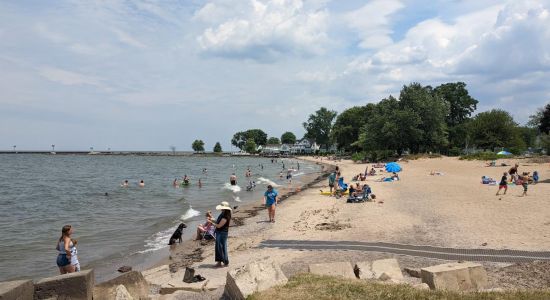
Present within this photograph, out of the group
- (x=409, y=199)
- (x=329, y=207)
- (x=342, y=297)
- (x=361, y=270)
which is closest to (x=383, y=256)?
(x=361, y=270)

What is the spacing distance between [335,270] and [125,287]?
4076mm

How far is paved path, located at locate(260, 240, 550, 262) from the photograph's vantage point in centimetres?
1002

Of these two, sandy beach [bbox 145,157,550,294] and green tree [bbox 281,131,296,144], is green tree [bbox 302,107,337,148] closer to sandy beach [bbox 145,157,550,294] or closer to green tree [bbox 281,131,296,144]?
green tree [bbox 281,131,296,144]

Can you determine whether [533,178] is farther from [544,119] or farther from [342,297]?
→ [544,119]

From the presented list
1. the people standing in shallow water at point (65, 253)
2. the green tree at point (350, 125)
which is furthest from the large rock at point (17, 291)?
the green tree at point (350, 125)

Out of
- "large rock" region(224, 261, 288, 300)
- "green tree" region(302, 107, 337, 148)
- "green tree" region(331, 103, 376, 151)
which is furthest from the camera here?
"green tree" region(302, 107, 337, 148)

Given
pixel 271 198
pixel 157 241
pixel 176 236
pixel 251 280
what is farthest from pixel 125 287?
pixel 271 198

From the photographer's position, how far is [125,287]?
26.0 feet

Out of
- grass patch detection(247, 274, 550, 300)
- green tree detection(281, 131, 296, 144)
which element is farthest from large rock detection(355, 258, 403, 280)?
green tree detection(281, 131, 296, 144)

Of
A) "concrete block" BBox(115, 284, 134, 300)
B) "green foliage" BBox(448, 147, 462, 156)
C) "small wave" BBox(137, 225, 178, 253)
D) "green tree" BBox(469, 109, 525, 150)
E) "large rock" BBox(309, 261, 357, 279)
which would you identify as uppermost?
"green tree" BBox(469, 109, 525, 150)

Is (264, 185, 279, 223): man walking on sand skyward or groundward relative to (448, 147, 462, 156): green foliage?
groundward

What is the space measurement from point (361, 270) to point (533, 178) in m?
24.2

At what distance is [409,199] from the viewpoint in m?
22.7

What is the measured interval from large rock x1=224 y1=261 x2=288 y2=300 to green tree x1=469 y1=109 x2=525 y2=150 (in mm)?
68542
